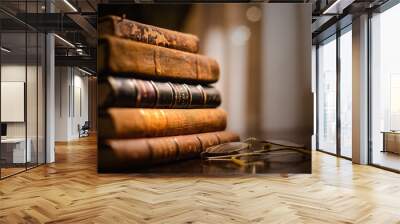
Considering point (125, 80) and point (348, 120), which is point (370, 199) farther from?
point (348, 120)

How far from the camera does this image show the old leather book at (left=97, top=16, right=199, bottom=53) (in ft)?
17.1

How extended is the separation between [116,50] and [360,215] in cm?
354

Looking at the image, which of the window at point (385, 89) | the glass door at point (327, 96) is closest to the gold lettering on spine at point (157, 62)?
the window at point (385, 89)

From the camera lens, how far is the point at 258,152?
5.59 meters

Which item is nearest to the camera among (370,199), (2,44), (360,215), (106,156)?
(360,215)

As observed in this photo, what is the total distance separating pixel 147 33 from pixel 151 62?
0.44m

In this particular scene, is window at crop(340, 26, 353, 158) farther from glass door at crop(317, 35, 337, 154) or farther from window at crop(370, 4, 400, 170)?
window at crop(370, 4, 400, 170)

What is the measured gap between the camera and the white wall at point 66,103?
1464cm

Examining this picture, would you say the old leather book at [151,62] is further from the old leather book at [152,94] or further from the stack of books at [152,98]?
the old leather book at [152,94]

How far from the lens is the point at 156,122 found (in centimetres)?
520

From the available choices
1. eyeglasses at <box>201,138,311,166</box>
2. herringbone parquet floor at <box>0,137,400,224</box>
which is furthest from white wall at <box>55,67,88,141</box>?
eyeglasses at <box>201,138,311,166</box>

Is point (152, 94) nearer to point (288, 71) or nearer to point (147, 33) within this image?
point (147, 33)

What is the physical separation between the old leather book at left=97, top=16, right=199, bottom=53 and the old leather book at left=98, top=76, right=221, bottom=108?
0.58 m

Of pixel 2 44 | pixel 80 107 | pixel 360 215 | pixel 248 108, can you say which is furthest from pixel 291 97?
pixel 80 107
